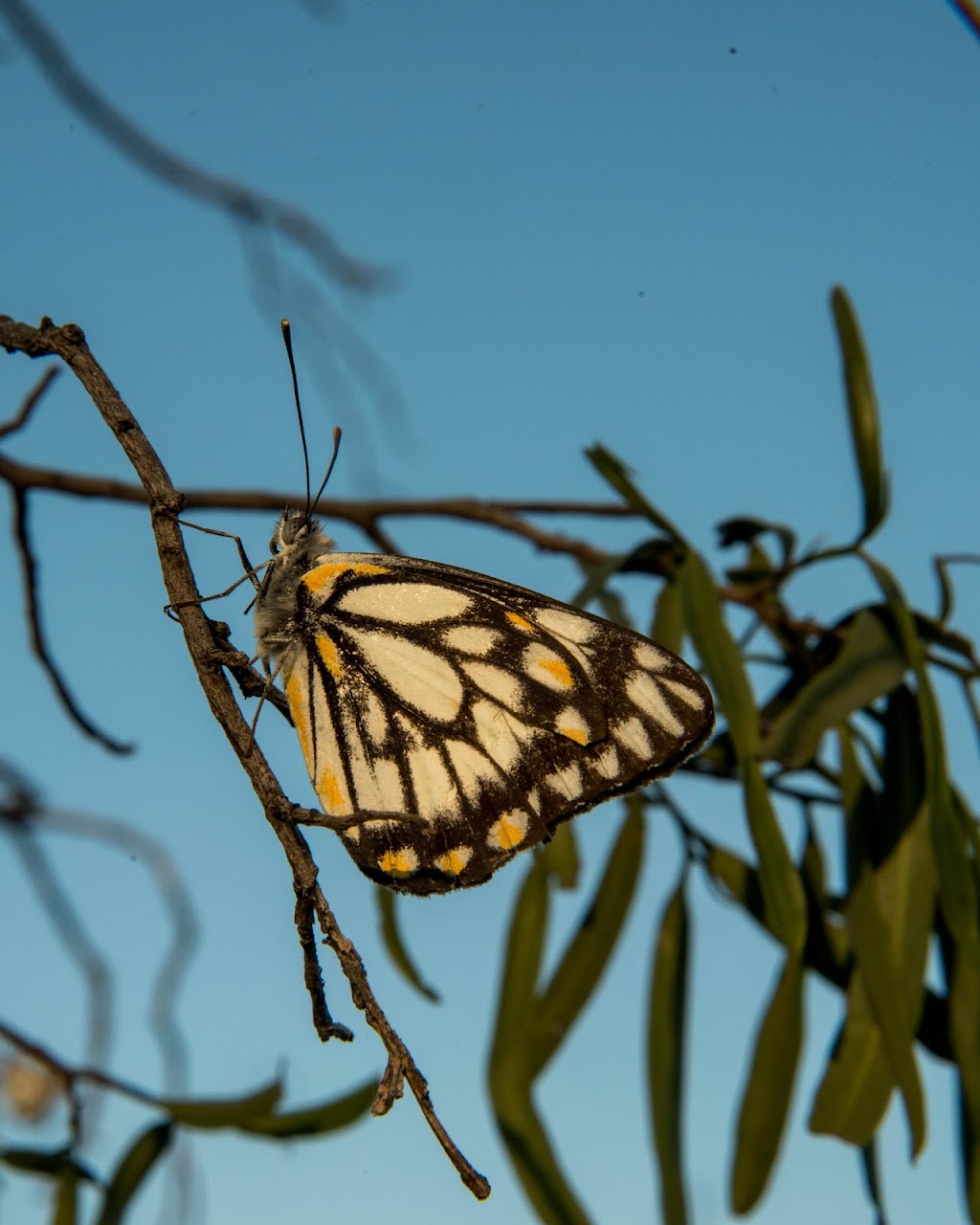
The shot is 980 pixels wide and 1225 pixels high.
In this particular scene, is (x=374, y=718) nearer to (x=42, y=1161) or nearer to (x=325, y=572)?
(x=325, y=572)

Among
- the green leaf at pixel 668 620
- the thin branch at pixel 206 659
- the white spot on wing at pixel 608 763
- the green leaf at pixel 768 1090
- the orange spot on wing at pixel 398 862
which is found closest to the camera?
the thin branch at pixel 206 659

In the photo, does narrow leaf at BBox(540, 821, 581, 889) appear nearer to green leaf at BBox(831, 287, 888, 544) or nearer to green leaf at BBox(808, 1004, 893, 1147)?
green leaf at BBox(808, 1004, 893, 1147)

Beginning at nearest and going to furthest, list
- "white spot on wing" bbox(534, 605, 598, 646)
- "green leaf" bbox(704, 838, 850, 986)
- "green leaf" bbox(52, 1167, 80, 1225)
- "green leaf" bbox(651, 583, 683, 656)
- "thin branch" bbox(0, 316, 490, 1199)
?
"thin branch" bbox(0, 316, 490, 1199)
"white spot on wing" bbox(534, 605, 598, 646)
"green leaf" bbox(52, 1167, 80, 1225)
"green leaf" bbox(704, 838, 850, 986)
"green leaf" bbox(651, 583, 683, 656)

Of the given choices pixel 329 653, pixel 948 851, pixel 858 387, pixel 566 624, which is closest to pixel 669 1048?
pixel 948 851

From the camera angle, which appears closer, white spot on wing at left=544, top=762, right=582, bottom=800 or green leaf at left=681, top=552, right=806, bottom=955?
white spot on wing at left=544, top=762, right=582, bottom=800

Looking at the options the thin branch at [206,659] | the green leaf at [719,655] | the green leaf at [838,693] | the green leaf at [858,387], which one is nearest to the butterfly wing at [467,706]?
the green leaf at [719,655]

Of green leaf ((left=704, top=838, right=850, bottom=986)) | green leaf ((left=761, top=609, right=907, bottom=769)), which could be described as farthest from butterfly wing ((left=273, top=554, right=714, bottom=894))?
green leaf ((left=704, top=838, right=850, bottom=986))

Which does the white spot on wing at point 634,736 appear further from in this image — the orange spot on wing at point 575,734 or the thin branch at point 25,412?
the thin branch at point 25,412
